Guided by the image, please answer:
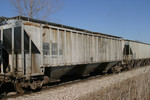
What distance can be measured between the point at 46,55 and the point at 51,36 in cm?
105

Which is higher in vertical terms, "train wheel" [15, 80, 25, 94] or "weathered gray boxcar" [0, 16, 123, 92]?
"weathered gray boxcar" [0, 16, 123, 92]

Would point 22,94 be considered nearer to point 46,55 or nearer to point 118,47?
point 46,55

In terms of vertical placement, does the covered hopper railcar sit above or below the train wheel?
above

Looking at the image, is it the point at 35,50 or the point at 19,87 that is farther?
the point at 35,50

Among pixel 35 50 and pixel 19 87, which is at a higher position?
pixel 35 50

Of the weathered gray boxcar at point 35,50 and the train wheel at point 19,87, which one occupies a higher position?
the weathered gray boxcar at point 35,50

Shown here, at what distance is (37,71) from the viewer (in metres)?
7.50

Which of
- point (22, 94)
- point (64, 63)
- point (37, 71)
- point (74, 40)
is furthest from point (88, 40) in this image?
point (22, 94)

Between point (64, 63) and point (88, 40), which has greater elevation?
point (88, 40)

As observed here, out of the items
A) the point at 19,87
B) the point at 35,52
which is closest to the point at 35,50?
the point at 35,52

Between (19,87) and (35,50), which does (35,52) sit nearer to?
(35,50)

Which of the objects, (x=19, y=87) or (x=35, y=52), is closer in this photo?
(x=19, y=87)

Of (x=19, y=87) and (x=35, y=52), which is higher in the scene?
(x=35, y=52)

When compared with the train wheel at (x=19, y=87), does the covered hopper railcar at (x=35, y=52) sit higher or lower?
higher
